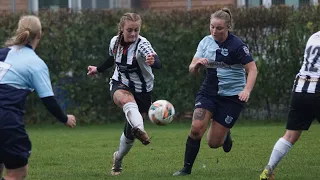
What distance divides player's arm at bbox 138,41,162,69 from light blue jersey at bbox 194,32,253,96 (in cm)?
54

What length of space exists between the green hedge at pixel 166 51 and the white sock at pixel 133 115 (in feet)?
28.6

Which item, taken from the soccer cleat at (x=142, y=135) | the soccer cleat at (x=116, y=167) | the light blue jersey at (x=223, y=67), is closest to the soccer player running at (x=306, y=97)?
the light blue jersey at (x=223, y=67)

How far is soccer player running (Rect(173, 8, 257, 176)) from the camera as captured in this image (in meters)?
9.44

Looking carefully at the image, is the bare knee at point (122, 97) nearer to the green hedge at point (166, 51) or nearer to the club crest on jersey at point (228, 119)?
the club crest on jersey at point (228, 119)

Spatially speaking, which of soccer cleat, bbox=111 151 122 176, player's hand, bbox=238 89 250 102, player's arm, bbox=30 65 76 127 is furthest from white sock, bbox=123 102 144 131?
player's arm, bbox=30 65 76 127

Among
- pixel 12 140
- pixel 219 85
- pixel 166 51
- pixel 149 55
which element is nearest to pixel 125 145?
pixel 149 55

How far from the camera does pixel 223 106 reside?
9641 mm

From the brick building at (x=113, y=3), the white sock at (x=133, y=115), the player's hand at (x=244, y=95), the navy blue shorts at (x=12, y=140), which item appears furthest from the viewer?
the brick building at (x=113, y=3)

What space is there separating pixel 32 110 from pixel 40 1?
13.3 feet

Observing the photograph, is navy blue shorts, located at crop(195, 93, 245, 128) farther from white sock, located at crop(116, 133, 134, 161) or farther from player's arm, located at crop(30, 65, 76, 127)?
player's arm, located at crop(30, 65, 76, 127)

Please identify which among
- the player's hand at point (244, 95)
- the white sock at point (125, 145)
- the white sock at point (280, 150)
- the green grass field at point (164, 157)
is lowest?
the green grass field at point (164, 157)

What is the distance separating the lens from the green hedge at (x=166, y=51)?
1791 cm

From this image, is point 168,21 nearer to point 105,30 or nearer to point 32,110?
point 105,30

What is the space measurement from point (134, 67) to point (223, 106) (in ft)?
3.83
